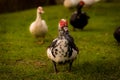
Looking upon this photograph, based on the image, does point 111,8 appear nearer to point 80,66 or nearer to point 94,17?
point 94,17

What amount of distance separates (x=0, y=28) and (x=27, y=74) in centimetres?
642

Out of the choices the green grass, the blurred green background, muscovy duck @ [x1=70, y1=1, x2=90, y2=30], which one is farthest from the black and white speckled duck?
the blurred green background

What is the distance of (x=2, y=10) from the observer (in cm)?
1948

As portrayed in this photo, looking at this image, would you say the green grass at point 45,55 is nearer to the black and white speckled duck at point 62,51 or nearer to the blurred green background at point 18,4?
the black and white speckled duck at point 62,51

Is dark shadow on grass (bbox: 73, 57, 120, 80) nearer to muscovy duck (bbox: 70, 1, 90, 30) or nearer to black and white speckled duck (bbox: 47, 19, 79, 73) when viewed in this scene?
black and white speckled duck (bbox: 47, 19, 79, 73)

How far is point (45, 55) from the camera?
10680 millimetres

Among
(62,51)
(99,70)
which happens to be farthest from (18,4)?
(62,51)

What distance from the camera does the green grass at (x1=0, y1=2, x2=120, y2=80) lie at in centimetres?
885

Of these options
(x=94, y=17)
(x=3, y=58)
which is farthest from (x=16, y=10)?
(x=3, y=58)

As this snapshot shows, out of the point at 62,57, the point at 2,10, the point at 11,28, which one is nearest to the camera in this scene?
the point at 62,57

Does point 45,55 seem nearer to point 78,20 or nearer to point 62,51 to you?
point 62,51

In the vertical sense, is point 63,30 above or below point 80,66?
above

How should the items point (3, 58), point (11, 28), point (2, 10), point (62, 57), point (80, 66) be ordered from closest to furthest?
point (62, 57) < point (80, 66) < point (3, 58) < point (11, 28) < point (2, 10)

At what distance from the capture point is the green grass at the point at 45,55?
885 centimetres
